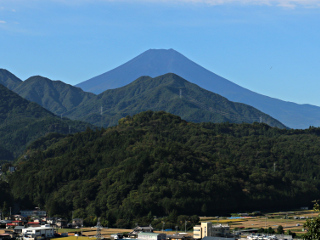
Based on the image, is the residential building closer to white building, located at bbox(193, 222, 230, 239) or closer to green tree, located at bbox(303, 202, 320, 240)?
white building, located at bbox(193, 222, 230, 239)

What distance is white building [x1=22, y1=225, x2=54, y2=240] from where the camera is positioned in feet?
219

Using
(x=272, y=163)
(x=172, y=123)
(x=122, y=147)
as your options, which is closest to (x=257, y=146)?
(x=272, y=163)

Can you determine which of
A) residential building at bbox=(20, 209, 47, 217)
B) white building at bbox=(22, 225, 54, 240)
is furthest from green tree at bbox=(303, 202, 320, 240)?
residential building at bbox=(20, 209, 47, 217)

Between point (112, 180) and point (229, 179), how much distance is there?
18.7m

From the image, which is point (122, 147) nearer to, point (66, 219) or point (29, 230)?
Answer: point (66, 219)

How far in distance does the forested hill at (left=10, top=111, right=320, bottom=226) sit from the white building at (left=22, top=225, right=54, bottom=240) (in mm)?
18311

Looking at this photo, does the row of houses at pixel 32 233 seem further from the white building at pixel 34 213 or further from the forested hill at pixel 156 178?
the white building at pixel 34 213

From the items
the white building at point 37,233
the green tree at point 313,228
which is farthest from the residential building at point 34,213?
the green tree at point 313,228

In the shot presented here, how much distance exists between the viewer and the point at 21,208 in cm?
9856

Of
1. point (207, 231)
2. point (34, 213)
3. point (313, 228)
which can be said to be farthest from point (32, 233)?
point (313, 228)

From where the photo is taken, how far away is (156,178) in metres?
100

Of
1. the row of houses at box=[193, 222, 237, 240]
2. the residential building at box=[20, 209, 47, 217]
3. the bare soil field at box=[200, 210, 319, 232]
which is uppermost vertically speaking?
the residential building at box=[20, 209, 47, 217]

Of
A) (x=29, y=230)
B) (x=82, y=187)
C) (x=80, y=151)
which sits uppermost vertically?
(x=80, y=151)

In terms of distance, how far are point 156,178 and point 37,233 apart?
35.1m
